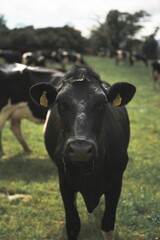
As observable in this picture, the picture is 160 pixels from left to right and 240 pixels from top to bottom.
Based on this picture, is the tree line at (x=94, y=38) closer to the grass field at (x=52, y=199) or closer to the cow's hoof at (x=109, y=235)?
the grass field at (x=52, y=199)

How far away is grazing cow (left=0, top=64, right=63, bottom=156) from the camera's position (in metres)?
8.57

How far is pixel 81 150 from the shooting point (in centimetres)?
322

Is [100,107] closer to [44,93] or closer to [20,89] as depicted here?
[44,93]

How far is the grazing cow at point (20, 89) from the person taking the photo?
857 centimetres

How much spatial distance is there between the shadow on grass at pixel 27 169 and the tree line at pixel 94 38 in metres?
37.3

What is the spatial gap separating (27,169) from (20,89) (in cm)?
178

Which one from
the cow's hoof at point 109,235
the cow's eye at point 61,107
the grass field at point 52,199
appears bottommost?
the grass field at point 52,199

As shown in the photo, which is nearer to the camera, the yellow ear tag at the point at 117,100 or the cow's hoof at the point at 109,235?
the yellow ear tag at the point at 117,100

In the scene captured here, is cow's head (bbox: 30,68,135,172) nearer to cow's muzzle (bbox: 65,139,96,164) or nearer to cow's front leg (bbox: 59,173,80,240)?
cow's muzzle (bbox: 65,139,96,164)

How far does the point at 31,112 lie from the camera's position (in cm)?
893

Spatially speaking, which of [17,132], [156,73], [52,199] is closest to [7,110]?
[17,132]

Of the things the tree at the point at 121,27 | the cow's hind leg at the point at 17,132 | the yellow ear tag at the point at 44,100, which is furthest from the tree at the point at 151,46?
the yellow ear tag at the point at 44,100

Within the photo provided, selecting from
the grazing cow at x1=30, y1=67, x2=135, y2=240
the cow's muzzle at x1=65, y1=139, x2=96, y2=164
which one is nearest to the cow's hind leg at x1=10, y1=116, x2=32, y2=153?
the grazing cow at x1=30, y1=67, x2=135, y2=240

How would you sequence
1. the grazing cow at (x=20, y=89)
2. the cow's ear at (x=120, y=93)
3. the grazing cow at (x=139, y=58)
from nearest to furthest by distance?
the cow's ear at (x=120, y=93) → the grazing cow at (x=20, y=89) → the grazing cow at (x=139, y=58)
